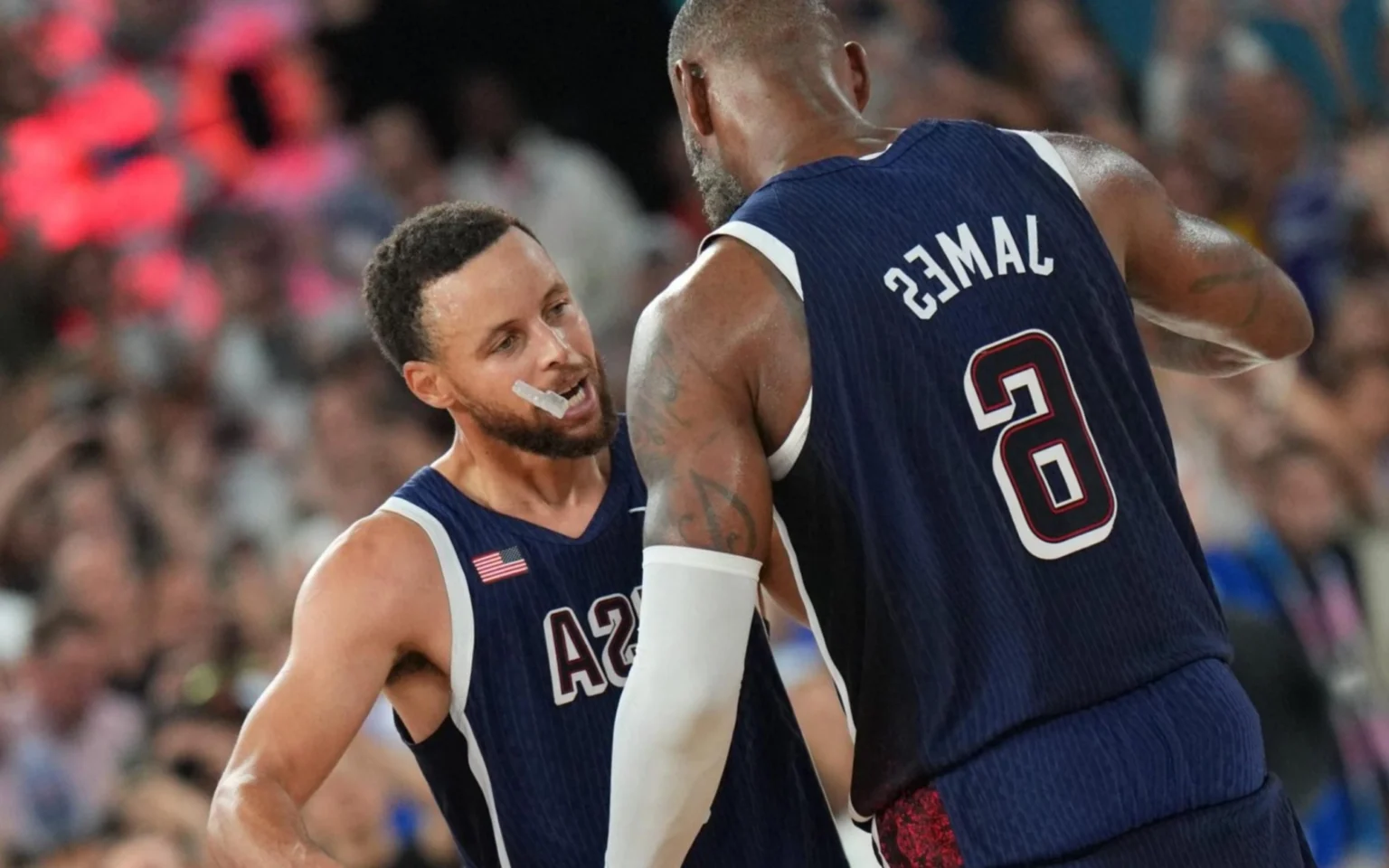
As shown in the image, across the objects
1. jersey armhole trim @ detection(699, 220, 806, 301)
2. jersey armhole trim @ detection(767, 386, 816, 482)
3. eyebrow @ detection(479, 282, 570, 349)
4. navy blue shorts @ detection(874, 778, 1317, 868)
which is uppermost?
jersey armhole trim @ detection(699, 220, 806, 301)

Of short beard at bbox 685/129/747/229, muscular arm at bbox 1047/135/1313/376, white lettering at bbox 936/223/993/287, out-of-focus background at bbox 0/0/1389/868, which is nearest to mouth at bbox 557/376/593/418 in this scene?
short beard at bbox 685/129/747/229

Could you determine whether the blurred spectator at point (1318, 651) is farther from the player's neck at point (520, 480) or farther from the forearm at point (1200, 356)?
the player's neck at point (520, 480)

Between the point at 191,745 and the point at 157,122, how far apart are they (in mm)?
4875

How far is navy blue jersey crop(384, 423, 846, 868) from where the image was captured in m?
3.47

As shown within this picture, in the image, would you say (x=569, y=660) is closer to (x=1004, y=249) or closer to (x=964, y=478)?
(x=964, y=478)

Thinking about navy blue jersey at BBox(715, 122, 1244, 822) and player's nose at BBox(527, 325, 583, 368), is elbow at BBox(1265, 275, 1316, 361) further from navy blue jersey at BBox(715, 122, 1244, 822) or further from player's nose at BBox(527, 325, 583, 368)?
player's nose at BBox(527, 325, 583, 368)

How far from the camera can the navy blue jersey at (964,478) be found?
9.27 feet

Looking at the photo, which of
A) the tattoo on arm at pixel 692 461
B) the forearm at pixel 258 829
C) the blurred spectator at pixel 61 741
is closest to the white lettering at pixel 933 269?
the tattoo on arm at pixel 692 461

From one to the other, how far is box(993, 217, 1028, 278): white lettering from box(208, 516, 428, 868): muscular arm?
1272 mm

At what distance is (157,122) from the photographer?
11031mm

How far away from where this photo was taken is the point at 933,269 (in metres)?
2.90

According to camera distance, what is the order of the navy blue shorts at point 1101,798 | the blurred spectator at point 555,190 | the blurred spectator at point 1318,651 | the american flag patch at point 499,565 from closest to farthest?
the navy blue shorts at point 1101,798 → the american flag patch at point 499,565 → the blurred spectator at point 1318,651 → the blurred spectator at point 555,190

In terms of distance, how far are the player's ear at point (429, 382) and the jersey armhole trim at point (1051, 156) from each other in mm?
1261

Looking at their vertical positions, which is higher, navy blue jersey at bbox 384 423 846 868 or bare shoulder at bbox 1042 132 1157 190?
bare shoulder at bbox 1042 132 1157 190
